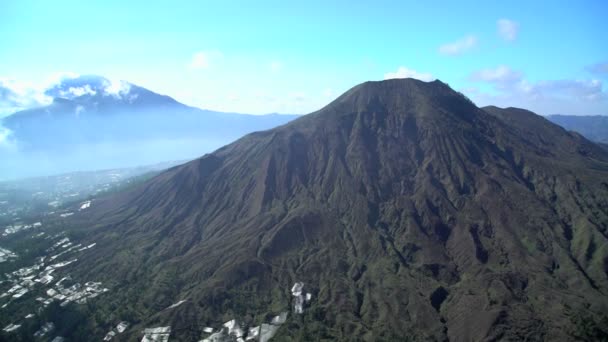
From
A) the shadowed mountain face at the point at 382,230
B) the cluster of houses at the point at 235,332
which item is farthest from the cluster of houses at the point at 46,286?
the cluster of houses at the point at 235,332

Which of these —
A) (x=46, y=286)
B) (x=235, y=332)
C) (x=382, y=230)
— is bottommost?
(x=235, y=332)

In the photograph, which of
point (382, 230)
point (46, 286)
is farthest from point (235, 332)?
Result: point (46, 286)

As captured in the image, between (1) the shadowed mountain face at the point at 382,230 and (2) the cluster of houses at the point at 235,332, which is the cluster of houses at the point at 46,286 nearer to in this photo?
(1) the shadowed mountain face at the point at 382,230

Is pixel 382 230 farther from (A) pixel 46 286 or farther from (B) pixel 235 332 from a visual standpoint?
(A) pixel 46 286

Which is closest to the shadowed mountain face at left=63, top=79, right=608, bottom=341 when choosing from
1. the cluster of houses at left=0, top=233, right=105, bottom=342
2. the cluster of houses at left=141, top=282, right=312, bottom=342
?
the cluster of houses at left=141, top=282, right=312, bottom=342

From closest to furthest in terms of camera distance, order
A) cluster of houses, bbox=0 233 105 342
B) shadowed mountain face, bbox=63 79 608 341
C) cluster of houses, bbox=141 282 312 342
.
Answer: cluster of houses, bbox=141 282 312 342, shadowed mountain face, bbox=63 79 608 341, cluster of houses, bbox=0 233 105 342

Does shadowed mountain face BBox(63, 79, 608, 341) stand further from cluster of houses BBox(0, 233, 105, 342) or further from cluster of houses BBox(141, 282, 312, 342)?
cluster of houses BBox(0, 233, 105, 342)

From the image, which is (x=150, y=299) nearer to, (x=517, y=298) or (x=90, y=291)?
(x=90, y=291)

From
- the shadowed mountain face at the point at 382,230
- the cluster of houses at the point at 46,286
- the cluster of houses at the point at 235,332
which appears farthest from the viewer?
the cluster of houses at the point at 46,286
